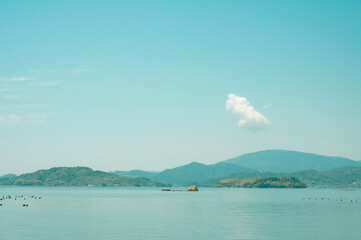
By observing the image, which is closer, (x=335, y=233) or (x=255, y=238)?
(x=255, y=238)

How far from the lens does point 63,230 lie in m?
86.3

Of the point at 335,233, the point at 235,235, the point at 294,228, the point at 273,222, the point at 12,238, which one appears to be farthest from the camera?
the point at 273,222

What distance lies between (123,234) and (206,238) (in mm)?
15899

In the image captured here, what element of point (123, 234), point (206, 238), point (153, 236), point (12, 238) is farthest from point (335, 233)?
point (12, 238)

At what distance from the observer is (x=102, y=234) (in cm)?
8094

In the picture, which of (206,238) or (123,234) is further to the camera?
(123,234)

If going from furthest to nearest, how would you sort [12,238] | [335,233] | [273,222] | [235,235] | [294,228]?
1. [273,222]
2. [294,228]
3. [335,233]
4. [235,235]
5. [12,238]

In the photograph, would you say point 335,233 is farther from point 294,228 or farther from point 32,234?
point 32,234

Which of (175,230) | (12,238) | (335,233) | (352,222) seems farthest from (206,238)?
(352,222)

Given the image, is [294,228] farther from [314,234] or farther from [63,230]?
[63,230]

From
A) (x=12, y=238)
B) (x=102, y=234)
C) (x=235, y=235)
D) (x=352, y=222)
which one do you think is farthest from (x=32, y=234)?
(x=352, y=222)

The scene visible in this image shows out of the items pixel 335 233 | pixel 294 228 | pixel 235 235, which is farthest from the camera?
pixel 294 228

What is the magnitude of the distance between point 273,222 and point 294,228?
42.2 feet

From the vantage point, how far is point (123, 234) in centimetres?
8081
